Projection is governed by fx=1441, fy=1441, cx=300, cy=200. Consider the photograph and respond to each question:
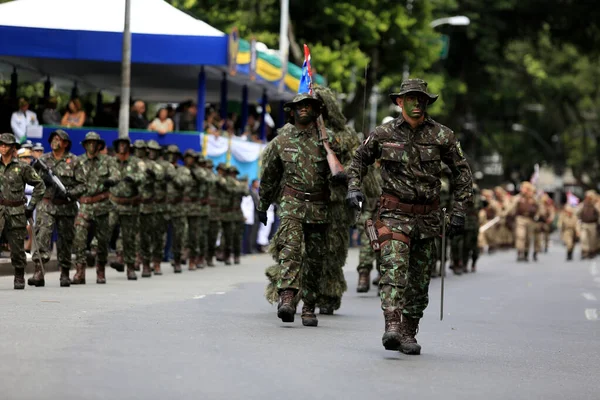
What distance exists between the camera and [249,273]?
2384cm

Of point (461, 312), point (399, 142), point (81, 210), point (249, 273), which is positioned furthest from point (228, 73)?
point (399, 142)

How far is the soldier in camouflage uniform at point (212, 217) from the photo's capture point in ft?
83.4

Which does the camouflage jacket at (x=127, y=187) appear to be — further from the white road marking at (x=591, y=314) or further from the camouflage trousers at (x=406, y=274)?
the camouflage trousers at (x=406, y=274)

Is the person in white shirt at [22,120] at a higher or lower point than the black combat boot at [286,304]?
higher

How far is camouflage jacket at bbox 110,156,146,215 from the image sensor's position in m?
20.2

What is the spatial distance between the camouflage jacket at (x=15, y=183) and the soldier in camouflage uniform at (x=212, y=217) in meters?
9.13

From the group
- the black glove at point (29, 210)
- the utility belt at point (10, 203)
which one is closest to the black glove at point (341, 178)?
the black glove at point (29, 210)

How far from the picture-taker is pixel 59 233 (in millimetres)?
17828

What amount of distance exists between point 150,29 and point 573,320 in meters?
14.5

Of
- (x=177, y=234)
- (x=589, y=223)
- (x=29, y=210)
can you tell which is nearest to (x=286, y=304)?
(x=29, y=210)

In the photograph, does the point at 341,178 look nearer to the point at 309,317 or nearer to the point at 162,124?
the point at 309,317

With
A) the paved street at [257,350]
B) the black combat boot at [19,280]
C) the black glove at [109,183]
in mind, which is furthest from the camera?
the black glove at [109,183]

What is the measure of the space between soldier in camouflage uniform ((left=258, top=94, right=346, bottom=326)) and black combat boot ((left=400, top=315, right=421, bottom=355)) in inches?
77.6

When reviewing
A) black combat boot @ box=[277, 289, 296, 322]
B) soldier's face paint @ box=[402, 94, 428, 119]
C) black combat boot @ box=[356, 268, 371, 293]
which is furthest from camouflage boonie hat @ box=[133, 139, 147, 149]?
soldier's face paint @ box=[402, 94, 428, 119]
